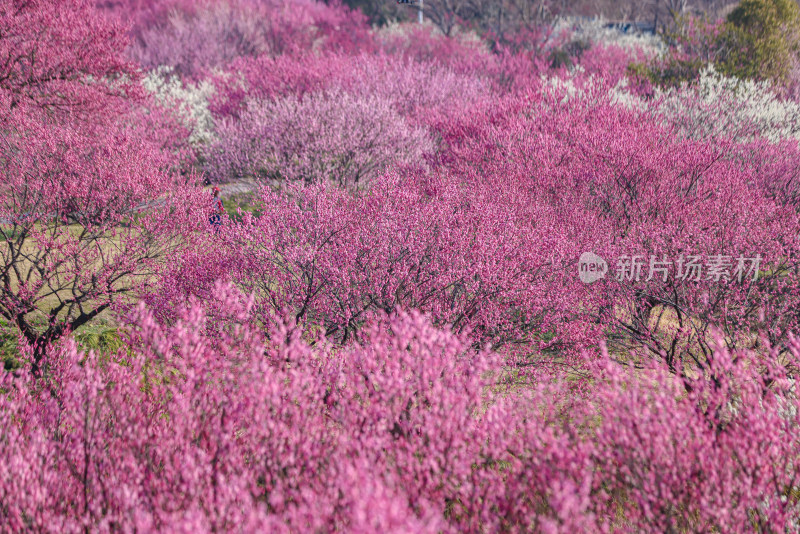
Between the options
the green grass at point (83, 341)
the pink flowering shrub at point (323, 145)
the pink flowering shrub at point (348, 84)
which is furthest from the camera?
the pink flowering shrub at point (348, 84)

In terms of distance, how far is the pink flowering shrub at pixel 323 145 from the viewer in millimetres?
17766

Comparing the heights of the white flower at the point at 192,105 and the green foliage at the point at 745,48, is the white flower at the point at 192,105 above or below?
below

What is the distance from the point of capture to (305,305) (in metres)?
8.55

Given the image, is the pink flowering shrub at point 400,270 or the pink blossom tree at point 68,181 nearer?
the pink flowering shrub at point 400,270

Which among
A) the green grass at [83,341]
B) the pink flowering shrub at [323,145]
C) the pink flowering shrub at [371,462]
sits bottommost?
the green grass at [83,341]

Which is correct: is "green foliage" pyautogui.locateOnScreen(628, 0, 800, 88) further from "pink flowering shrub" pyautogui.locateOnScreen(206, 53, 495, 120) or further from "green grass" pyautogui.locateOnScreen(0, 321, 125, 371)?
"green grass" pyautogui.locateOnScreen(0, 321, 125, 371)

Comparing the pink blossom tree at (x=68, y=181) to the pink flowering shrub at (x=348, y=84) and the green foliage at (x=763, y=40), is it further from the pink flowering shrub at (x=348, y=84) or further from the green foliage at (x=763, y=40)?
the green foliage at (x=763, y=40)

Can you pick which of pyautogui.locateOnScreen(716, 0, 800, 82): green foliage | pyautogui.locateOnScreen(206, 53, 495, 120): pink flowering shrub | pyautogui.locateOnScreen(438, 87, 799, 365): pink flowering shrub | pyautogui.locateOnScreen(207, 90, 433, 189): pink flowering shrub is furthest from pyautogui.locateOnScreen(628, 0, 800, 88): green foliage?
pyautogui.locateOnScreen(207, 90, 433, 189): pink flowering shrub

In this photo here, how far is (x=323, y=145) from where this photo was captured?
17.5 m

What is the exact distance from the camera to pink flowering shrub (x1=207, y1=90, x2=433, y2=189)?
17766 mm

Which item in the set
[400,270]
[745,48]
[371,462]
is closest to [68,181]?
[400,270]

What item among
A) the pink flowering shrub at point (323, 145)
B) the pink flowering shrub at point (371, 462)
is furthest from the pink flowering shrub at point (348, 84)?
the pink flowering shrub at point (371, 462)

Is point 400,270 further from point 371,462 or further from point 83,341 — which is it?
point 83,341

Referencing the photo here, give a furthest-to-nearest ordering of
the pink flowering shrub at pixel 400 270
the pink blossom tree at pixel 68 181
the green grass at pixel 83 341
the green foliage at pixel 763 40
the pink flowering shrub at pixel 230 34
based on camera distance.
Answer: the pink flowering shrub at pixel 230 34, the green foliage at pixel 763 40, the pink blossom tree at pixel 68 181, the green grass at pixel 83 341, the pink flowering shrub at pixel 400 270
